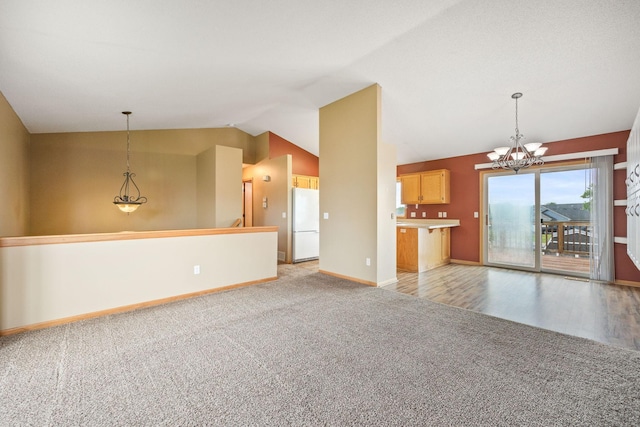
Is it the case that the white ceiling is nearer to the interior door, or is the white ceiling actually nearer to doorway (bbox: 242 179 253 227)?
the interior door

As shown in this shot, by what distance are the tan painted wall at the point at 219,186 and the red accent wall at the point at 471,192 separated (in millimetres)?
4361

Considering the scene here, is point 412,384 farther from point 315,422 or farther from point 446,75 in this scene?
point 446,75

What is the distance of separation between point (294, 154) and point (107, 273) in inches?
195

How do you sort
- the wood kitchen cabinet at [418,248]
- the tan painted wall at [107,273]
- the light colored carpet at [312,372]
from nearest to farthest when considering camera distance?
the light colored carpet at [312,372]
the tan painted wall at [107,273]
the wood kitchen cabinet at [418,248]

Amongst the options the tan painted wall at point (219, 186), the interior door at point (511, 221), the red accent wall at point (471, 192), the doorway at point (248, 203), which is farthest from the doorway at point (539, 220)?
the doorway at point (248, 203)

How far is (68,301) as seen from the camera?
9.76 feet

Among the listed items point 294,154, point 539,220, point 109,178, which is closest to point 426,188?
point 539,220

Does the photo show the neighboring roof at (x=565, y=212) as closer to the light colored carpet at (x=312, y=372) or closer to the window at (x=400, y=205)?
the window at (x=400, y=205)

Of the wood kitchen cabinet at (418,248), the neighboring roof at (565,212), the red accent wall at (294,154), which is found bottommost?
the wood kitchen cabinet at (418,248)

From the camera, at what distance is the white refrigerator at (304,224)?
6.34 meters

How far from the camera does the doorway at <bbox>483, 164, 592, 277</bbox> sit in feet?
17.0

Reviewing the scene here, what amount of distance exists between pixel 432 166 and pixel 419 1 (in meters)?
4.71

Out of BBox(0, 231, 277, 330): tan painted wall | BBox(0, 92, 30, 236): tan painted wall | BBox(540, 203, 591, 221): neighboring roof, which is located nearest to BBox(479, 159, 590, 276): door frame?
BBox(540, 203, 591, 221): neighboring roof

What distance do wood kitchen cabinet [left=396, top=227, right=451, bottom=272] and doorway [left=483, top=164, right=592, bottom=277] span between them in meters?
1.11
